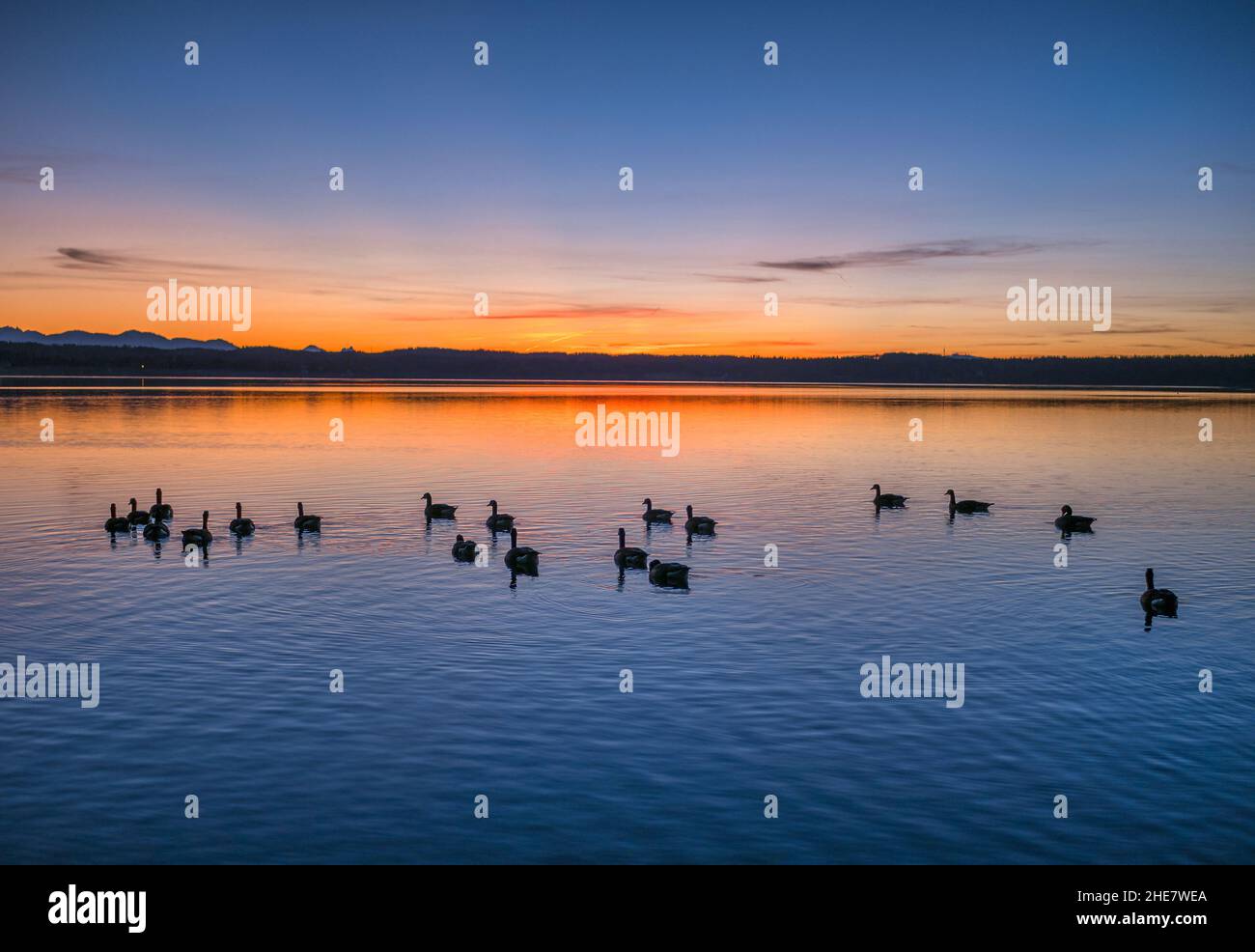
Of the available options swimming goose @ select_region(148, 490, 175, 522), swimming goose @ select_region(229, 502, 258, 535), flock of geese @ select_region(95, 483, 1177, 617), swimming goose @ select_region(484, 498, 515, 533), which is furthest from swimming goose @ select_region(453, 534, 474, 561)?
swimming goose @ select_region(148, 490, 175, 522)

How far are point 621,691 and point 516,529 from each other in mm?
22226

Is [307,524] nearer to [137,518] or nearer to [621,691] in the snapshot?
[137,518]

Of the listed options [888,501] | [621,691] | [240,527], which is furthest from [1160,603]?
[240,527]

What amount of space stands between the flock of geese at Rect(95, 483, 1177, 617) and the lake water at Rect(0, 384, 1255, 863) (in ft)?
1.99

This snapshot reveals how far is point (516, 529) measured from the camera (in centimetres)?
4325

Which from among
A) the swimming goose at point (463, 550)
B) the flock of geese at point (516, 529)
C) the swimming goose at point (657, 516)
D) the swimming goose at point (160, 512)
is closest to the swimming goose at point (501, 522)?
the flock of geese at point (516, 529)

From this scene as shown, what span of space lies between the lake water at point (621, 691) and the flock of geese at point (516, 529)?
0.61 meters

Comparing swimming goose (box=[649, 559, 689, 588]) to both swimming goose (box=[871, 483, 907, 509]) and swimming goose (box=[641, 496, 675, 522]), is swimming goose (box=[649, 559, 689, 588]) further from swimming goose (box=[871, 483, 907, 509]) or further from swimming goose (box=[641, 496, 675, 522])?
swimming goose (box=[871, 483, 907, 509])

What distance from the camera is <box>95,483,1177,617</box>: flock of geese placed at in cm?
3259

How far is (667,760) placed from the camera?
58.6ft

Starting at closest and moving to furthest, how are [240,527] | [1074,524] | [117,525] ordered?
1. [240,527]
2. [117,525]
3. [1074,524]

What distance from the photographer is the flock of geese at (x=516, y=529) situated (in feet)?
107
